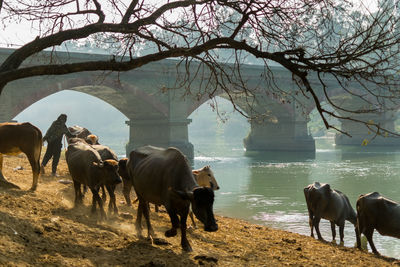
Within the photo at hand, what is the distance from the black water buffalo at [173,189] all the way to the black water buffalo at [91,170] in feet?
3.38

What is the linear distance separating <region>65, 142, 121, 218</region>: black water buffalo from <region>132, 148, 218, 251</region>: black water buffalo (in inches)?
40.5

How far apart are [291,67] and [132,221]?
397 centimetres

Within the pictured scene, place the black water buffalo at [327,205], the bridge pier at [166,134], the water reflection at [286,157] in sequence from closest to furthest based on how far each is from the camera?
the black water buffalo at [327,205] → the bridge pier at [166,134] → the water reflection at [286,157]

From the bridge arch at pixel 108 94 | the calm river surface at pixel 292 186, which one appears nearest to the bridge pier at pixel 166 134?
the bridge arch at pixel 108 94

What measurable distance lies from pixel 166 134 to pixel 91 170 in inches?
1266

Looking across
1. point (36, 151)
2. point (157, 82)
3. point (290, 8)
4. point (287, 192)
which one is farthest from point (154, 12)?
point (157, 82)

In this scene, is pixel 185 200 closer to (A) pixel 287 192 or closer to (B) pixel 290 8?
(B) pixel 290 8

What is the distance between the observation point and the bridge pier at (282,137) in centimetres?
5066

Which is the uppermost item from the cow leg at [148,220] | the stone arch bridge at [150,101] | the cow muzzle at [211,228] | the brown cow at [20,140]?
the stone arch bridge at [150,101]

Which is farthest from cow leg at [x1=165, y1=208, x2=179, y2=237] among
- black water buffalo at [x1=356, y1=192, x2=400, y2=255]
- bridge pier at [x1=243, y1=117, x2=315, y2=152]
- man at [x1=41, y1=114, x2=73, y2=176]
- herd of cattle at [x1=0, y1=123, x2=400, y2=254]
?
bridge pier at [x1=243, y1=117, x2=315, y2=152]

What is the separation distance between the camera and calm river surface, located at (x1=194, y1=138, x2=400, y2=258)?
48.9ft

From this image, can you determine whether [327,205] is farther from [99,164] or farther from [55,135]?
[55,135]

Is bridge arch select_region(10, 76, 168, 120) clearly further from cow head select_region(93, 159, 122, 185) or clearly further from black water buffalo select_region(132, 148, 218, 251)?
black water buffalo select_region(132, 148, 218, 251)

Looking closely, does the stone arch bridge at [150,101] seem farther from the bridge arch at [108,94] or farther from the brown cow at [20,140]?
the brown cow at [20,140]
